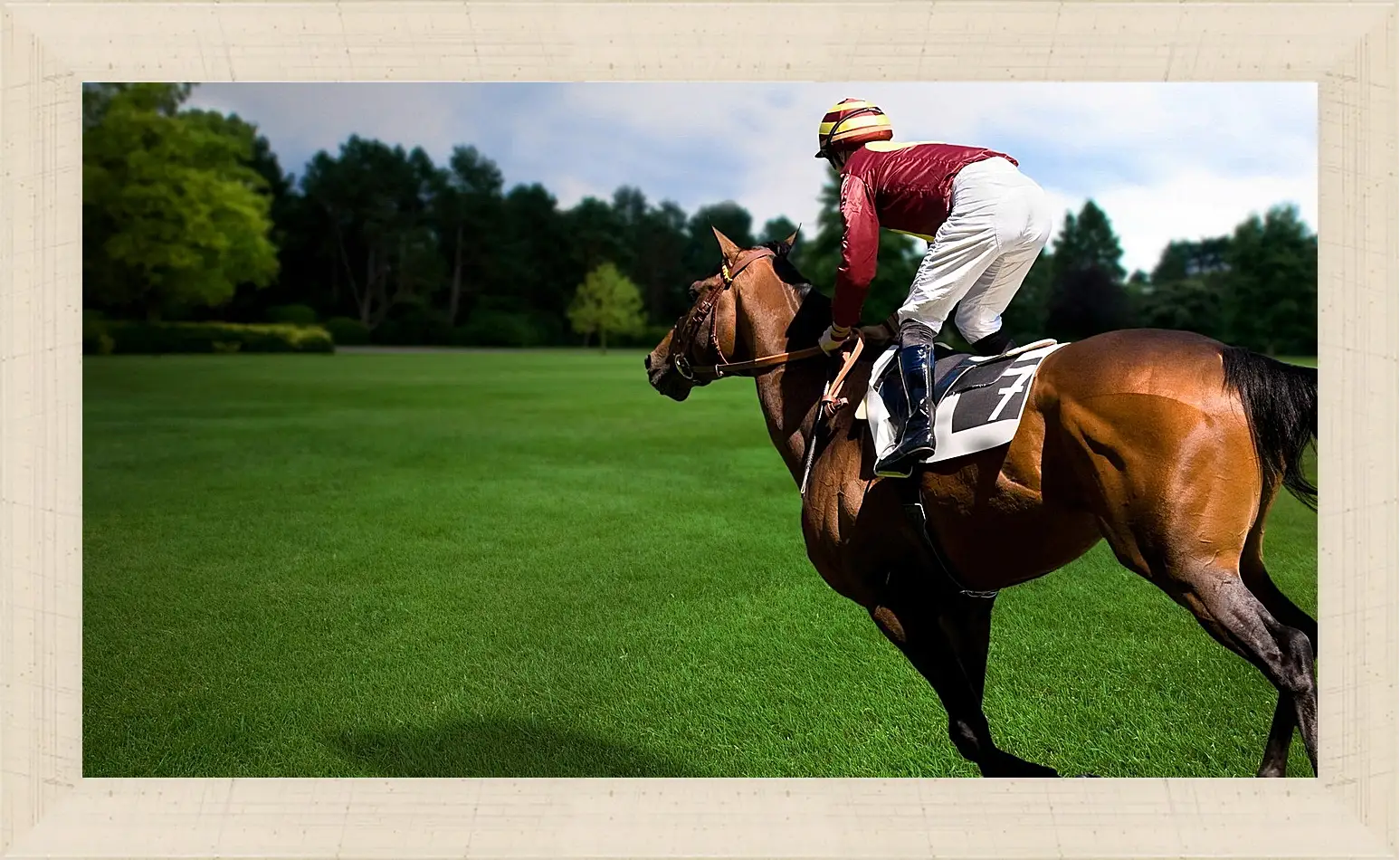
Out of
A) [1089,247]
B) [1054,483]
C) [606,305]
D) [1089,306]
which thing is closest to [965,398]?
[1054,483]

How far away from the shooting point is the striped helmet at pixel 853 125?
121 inches

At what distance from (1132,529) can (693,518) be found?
5.51 m

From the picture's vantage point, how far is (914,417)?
282cm

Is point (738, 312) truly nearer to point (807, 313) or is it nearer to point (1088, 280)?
point (807, 313)

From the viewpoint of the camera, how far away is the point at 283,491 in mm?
8914

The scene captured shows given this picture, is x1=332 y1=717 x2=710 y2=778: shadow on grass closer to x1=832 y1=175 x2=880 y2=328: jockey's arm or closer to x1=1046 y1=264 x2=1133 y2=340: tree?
x1=832 y1=175 x2=880 y2=328: jockey's arm

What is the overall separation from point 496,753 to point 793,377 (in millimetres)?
1949

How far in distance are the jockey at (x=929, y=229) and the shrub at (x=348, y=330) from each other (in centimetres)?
3691

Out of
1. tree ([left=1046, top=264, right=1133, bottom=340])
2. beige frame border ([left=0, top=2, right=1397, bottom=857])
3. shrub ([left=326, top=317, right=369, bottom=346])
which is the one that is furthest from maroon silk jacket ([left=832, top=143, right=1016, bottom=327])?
shrub ([left=326, top=317, right=369, bottom=346])

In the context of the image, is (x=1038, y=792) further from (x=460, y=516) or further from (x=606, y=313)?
(x=606, y=313)

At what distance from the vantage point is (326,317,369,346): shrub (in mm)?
37312

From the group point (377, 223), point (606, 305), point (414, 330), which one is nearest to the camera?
point (377, 223)

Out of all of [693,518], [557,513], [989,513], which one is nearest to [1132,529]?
[989,513]

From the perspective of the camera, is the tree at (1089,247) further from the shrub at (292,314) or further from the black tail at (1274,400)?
the shrub at (292,314)
